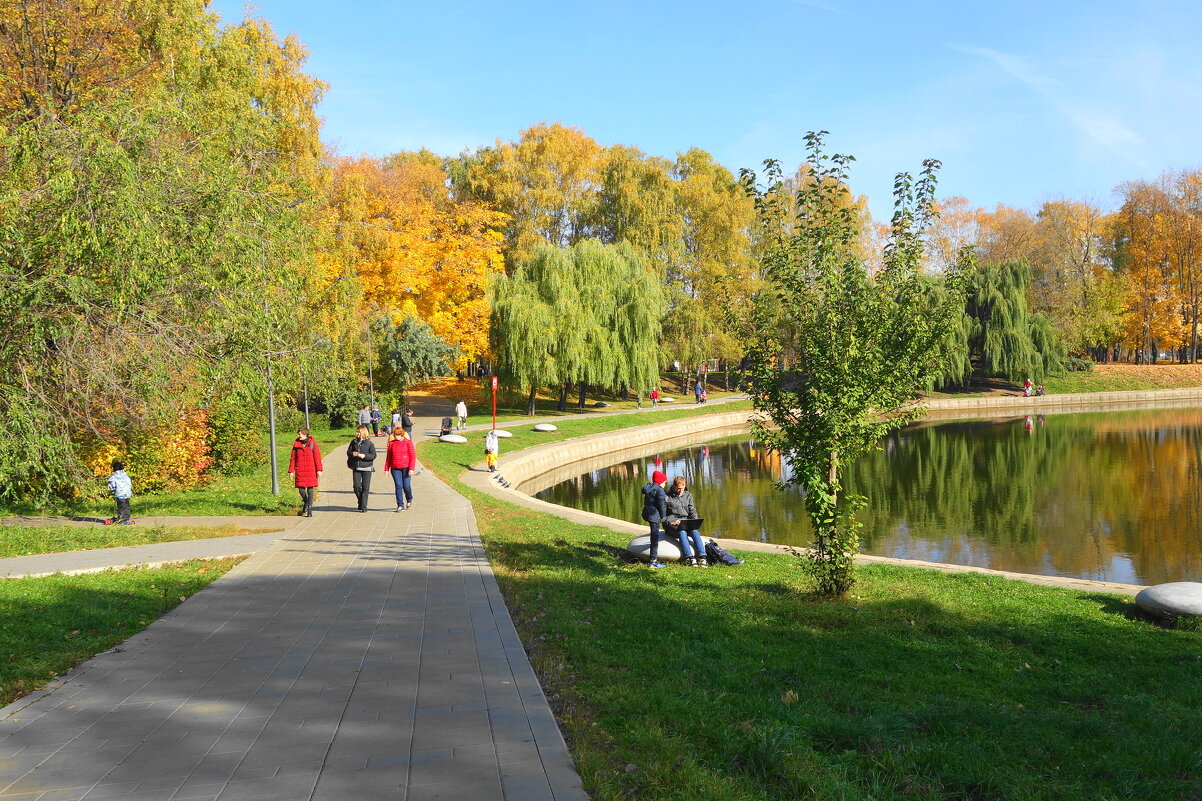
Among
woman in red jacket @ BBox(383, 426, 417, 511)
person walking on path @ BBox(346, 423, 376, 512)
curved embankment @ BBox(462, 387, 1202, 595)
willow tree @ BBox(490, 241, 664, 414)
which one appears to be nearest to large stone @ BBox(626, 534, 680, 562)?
curved embankment @ BBox(462, 387, 1202, 595)

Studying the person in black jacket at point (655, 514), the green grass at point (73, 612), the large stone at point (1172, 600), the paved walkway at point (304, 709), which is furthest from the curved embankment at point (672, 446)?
the green grass at point (73, 612)

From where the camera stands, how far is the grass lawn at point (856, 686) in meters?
4.15

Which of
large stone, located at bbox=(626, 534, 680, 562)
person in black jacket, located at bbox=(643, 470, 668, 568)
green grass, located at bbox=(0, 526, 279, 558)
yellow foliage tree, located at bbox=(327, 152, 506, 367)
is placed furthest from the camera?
yellow foliage tree, located at bbox=(327, 152, 506, 367)

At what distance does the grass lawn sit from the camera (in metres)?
4.15

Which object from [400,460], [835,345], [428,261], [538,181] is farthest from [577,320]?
[835,345]

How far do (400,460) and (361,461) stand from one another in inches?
26.9

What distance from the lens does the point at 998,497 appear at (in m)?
21.2

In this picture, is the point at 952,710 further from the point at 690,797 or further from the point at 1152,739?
the point at 690,797

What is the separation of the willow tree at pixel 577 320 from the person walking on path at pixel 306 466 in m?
23.0

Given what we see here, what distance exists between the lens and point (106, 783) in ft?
13.8

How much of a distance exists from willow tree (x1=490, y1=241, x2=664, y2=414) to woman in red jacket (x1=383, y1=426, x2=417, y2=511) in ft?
72.5

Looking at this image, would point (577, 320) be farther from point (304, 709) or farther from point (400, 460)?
point (304, 709)

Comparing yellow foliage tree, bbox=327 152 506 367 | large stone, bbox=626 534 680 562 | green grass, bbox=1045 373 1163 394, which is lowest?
large stone, bbox=626 534 680 562

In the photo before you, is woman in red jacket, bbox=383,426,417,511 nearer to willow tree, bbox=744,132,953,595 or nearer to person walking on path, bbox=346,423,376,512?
person walking on path, bbox=346,423,376,512
